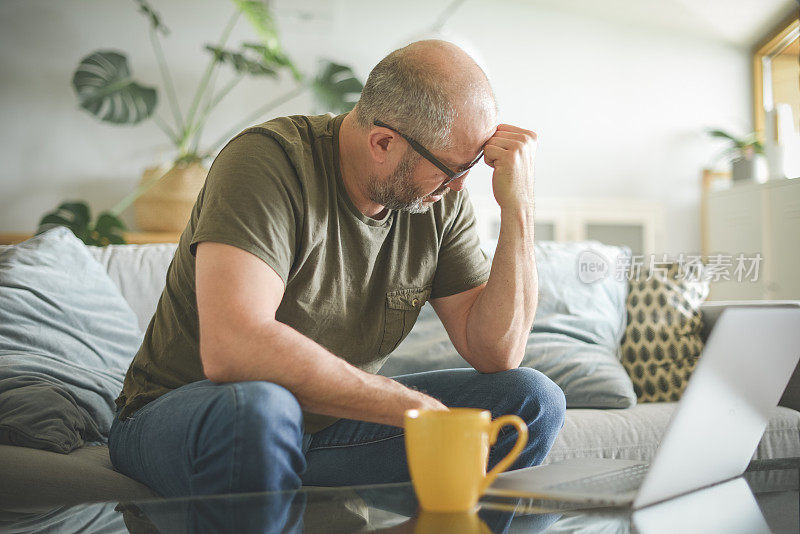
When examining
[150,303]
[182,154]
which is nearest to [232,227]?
[150,303]

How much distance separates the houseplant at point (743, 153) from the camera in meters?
3.98

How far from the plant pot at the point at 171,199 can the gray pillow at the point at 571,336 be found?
4.98 feet

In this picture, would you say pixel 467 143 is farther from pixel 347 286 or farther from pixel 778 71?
pixel 778 71

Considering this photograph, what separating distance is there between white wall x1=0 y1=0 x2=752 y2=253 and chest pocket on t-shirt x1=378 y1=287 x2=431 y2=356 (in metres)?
2.24

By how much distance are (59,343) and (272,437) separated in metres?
0.88

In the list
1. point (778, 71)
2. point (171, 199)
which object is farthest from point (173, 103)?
point (778, 71)

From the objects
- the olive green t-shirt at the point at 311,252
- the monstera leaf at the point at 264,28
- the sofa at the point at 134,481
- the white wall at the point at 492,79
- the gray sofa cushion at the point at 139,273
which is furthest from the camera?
the white wall at the point at 492,79

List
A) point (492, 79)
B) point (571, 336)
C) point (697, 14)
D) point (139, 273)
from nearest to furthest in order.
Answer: point (139, 273), point (571, 336), point (492, 79), point (697, 14)

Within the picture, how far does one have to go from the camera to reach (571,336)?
202 centimetres

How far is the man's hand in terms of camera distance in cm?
124

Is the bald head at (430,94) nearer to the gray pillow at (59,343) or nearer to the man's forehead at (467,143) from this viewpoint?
the man's forehead at (467,143)

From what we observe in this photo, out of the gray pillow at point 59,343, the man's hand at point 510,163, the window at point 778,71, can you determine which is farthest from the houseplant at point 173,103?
the window at point 778,71

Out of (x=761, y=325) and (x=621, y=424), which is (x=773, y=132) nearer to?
(x=621, y=424)

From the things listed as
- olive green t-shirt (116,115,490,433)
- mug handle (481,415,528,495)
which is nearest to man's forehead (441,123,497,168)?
olive green t-shirt (116,115,490,433)
